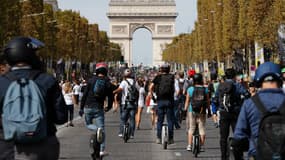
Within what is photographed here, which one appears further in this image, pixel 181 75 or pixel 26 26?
pixel 26 26

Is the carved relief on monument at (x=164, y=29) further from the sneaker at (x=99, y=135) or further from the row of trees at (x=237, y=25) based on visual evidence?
the sneaker at (x=99, y=135)

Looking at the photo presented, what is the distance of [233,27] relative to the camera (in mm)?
54281

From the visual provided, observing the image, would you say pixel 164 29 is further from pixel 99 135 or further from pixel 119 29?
pixel 99 135

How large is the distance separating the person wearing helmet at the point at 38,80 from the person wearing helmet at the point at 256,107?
142cm

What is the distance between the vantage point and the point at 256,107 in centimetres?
681

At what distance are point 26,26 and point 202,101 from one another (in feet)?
152

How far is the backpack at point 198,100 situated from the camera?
54.0 ft

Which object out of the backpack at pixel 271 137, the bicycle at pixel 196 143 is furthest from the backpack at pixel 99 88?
the backpack at pixel 271 137

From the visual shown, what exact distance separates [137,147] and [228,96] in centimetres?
551

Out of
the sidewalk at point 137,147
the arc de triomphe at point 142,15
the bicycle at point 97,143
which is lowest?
the sidewalk at point 137,147

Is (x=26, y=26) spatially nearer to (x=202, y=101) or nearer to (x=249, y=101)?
(x=202, y=101)

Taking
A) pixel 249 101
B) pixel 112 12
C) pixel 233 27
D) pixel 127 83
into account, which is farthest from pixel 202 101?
pixel 112 12

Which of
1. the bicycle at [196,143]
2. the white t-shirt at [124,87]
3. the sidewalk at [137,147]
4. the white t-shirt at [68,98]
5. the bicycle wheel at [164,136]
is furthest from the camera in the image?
the white t-shirt at [68,98]

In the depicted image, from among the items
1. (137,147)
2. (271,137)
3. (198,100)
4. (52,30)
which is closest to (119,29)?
(52,30)
